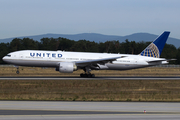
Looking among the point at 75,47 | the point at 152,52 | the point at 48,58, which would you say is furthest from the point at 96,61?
the point at 75,47

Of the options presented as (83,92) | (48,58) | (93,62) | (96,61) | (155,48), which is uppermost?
(155,48)

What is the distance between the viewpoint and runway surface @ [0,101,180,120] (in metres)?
12.0

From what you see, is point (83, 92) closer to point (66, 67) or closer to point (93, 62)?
point (66, 67)

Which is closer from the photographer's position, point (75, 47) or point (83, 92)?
point (83, 92)

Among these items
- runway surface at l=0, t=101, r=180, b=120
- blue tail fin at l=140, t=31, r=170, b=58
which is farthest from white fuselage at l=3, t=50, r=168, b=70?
runway surface at l=0, t=101, r=180, b=120

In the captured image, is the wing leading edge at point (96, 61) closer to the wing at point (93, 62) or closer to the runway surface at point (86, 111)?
the wing at point (93, 62)

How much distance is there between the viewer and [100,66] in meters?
35.8

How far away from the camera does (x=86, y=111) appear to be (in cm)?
1337

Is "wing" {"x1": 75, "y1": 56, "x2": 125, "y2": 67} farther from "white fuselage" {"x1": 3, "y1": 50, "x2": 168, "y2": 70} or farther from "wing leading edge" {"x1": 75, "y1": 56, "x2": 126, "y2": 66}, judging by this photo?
"white fuselage" {"x1": 3, "y1": 50, "x2": 168, "y2": 70}

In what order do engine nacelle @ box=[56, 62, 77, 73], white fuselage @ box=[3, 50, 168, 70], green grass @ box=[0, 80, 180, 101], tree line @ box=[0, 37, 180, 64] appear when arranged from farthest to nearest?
tree line @ box=[0, 37, 180, 64] < white fuselage @ box=[3, 50, 168, 70] < engine nacelle @ box=[56, 62, 77, 73] < green grass @ box=[0, 80, 180, 101]

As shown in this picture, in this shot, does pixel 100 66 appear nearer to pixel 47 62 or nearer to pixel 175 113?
pixel 47 62

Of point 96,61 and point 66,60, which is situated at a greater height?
point 66,60

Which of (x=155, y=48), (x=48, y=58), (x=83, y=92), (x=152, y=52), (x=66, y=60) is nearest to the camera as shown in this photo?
(x=83, y=92)

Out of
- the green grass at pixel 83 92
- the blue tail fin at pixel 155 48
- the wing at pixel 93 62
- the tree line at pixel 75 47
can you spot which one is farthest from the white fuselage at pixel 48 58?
the tree line at pixel 75 47
